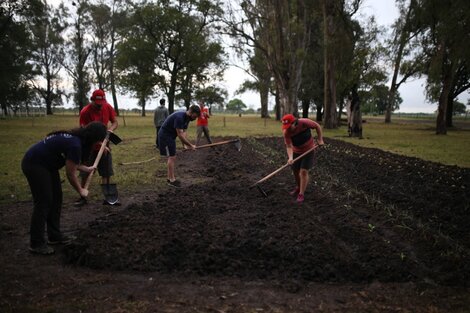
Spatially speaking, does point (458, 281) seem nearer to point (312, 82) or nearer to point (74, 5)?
point (312, 82)

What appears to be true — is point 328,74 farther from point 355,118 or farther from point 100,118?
point 100,118

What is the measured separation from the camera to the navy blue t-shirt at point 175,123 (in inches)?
325

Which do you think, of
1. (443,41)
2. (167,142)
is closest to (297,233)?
(167,142)

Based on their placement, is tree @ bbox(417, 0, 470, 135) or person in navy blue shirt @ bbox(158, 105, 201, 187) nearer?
person in navy blue shirt @ bbox(158, 105, 201, 187)

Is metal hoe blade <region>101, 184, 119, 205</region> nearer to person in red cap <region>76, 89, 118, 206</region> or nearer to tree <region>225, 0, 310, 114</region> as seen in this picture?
person in red cap <region>76, 89, 118, 206</region>

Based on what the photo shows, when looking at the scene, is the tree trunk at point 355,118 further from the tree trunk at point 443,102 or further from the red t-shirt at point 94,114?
the red t-shirt at point 94,114

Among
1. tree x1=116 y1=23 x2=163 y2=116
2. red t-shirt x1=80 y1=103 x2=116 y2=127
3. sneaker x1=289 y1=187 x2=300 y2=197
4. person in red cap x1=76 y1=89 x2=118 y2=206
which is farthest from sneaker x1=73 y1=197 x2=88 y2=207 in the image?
tree x1=116 y1=23 x2=163 y2=116

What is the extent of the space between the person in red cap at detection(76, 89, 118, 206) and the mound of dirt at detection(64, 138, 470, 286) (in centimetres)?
80

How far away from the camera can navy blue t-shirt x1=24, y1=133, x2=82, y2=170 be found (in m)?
4.38

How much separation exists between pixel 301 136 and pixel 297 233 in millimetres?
2333

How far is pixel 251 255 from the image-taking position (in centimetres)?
481

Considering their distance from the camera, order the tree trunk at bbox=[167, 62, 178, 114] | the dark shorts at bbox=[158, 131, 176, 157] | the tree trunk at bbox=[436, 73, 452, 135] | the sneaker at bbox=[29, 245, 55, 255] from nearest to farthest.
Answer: the sneaker at bbox=[29, 245, 55, 255] < the dark shorts at bbox=[158, 131, 176, 157] < the tree trunk at bbox=[436, 73, 452, 135] < the tree trunk at bbox=[167, 62, 178, 114]

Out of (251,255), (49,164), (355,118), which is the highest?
(355,118)

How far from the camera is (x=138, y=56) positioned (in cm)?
3403
